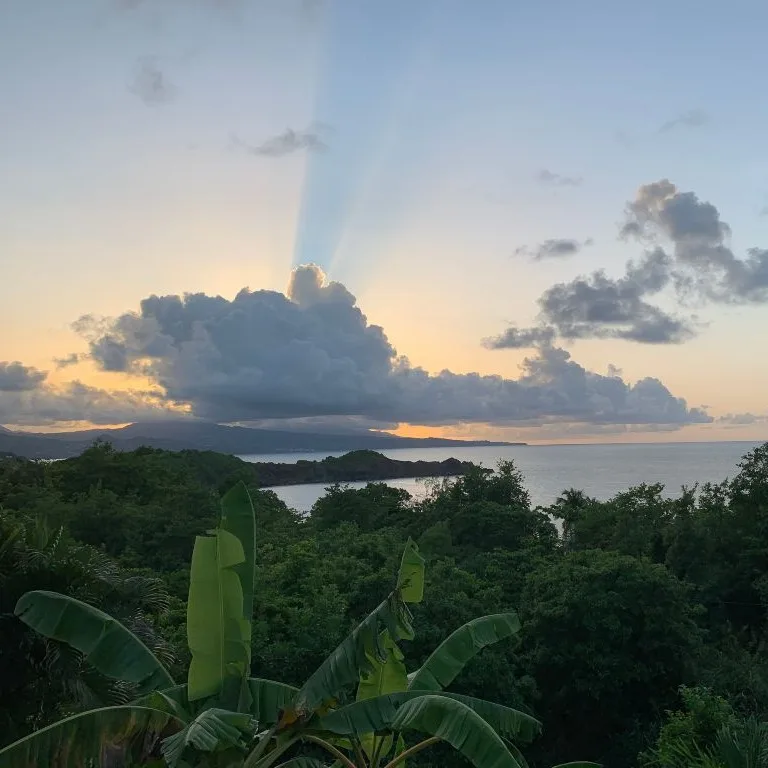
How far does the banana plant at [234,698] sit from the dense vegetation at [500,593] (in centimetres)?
92

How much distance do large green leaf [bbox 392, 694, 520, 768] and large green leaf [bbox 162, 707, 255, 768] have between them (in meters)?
1.35

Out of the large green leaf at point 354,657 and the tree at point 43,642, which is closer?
the large green leaf at point 354,657

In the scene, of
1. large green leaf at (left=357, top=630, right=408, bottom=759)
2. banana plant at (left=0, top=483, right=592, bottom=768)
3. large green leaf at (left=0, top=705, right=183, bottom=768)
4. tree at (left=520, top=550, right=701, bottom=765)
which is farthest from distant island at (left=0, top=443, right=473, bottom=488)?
large green leaf at (left=0, top=705, right=183, bottom=768)

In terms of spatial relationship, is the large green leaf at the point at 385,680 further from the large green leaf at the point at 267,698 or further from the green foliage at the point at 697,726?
the green foliage at the point at 697,726

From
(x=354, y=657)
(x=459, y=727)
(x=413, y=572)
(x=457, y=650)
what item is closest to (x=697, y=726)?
(x=457, y=650)

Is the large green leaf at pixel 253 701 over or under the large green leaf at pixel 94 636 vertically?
under

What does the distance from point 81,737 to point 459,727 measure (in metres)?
3.04

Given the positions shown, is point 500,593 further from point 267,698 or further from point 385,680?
point 267,698

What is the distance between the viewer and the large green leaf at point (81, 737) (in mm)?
5180

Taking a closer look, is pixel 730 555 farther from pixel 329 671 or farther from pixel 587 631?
pixel 329 671

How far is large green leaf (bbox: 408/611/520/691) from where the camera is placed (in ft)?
24.7

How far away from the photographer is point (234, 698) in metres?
6.48

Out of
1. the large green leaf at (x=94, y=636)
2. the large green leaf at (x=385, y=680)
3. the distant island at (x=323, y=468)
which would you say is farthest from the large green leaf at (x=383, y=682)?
the distant island at (x=323, y=468)

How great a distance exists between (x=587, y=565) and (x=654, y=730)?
16.4ft
